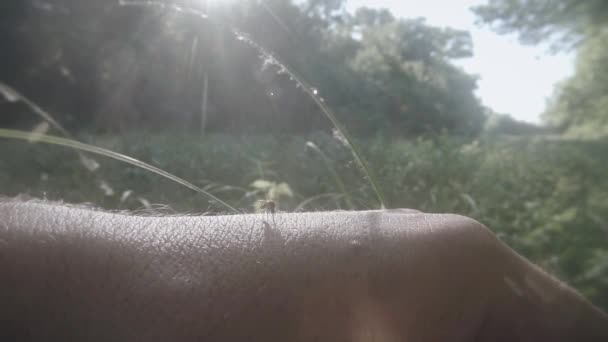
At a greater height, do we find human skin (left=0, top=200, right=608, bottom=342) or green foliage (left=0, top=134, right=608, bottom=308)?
green foliage (left=0, top=134, right=608, bottom=308)

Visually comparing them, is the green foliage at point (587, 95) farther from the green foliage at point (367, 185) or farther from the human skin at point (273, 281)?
the human skin at point (273, 281)

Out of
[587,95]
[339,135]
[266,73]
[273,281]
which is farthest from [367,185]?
[587,95]

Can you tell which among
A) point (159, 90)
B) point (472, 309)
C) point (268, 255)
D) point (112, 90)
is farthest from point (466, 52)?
point (112, 90)

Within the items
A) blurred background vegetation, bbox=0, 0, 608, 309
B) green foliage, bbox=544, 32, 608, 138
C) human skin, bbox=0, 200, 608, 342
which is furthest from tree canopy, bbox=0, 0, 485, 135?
human skin, bbox=0, 200, 608, 342

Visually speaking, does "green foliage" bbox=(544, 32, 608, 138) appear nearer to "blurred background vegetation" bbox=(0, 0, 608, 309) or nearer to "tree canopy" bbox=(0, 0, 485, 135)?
"blurred background vegetation" bbox=(0, 0, 608, 309)

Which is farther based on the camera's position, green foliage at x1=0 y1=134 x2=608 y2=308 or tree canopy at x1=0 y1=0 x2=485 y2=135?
tree canopy at x1=0 y1=0 x2=485 y2=135

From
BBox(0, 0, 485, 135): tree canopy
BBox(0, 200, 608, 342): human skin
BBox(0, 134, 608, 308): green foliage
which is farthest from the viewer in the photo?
BBox(0, 0, 485, 135): tree canopy

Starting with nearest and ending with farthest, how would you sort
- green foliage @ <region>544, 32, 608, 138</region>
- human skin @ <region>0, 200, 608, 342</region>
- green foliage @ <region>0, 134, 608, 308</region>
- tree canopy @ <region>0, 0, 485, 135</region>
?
human skin @ <region>0, 200, 608, 342</region> → green foliage @ <region>0, 134, 608, 308</region> → tree canopy @ <region>0, 0, 485, 135</region> → green foliage @ <region>544, 32, 608, 138</region>

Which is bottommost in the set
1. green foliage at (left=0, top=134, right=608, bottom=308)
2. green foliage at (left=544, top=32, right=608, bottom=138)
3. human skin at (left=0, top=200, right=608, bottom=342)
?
human skin at (left=0, top=200, right=608, bottom=342)
